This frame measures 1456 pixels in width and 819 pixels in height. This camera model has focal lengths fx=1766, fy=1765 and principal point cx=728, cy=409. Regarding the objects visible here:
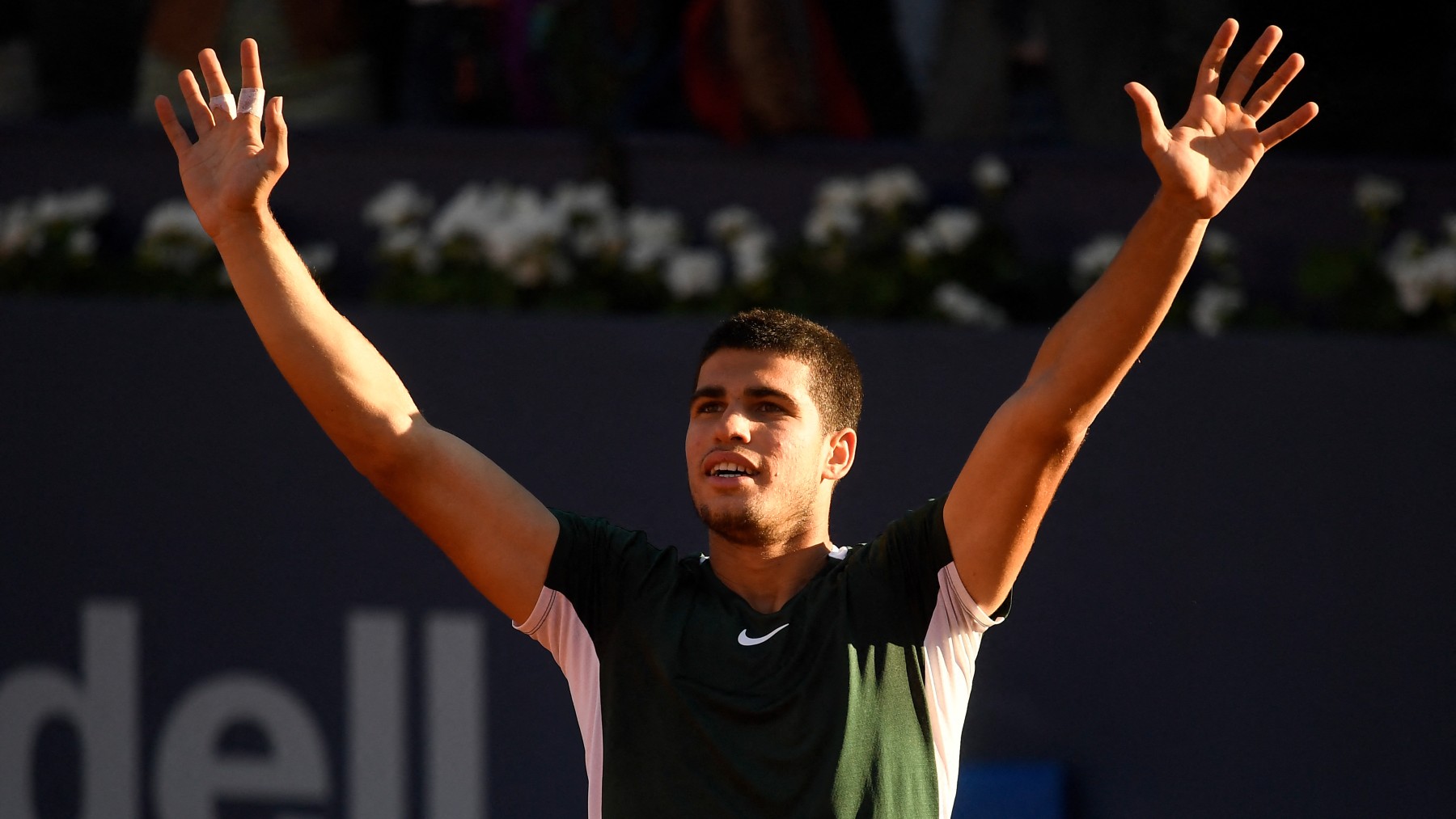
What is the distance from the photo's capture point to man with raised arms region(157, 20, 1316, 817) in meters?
2.43

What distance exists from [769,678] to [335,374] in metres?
0.77

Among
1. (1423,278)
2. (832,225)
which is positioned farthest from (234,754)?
(1423,278)

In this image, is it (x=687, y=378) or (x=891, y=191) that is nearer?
(x=687, y=378)

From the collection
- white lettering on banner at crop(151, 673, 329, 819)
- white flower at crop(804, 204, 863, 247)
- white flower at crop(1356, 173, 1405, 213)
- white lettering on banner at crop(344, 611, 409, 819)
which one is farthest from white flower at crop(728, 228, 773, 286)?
white lettering on banner at crop(151, 673, 329, 819)

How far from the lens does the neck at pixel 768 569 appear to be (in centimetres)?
274

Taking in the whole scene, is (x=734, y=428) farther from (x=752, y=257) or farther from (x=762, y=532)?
(x=752, y=257)

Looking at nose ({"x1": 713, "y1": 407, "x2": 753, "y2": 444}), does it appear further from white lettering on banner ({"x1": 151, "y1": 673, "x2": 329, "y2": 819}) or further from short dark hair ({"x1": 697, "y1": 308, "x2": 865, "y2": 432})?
white lettering on banner ({"x1": 151, "y1": 673, "x2": 329, "y2": 819})

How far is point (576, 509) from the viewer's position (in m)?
4.66

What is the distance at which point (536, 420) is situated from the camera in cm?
471

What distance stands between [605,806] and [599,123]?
2.89m

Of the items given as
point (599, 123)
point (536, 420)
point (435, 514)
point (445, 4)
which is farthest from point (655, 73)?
point (435, 514)

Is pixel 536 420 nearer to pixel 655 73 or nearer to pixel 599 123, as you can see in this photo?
pixel 599 123

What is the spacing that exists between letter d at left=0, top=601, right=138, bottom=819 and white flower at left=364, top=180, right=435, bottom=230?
1.29 m

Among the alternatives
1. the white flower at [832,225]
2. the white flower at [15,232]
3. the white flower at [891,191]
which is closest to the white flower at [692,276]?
the white flower at [832,225]
